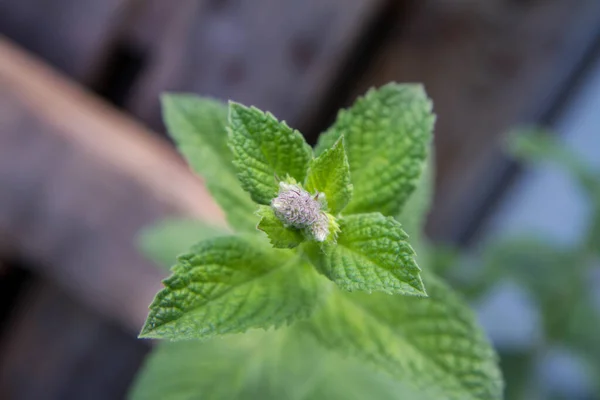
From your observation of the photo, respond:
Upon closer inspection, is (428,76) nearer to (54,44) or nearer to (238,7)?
(238,7)

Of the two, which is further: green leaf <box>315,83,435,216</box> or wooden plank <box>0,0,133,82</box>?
wooden plank <box>0,0,133,82</box>

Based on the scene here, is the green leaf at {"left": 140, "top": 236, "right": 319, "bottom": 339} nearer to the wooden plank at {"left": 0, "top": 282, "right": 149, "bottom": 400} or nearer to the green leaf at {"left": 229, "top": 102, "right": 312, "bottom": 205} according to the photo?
the green leaf at {"left": 229, "top": 102, "right": 312, "bottom": 205}

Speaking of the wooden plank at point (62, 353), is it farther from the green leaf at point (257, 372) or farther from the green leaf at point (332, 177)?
the green leaf at point (332, 177)

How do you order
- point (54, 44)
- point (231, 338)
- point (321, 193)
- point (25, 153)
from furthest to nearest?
point (54, 44)
point (25, 153)
point (231, 338)
point (321, 193)

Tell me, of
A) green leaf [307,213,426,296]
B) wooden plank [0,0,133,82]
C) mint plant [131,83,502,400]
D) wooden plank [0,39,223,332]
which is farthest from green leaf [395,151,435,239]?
wooden plank [0,0,133,82]

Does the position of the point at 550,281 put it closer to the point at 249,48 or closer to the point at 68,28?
the point at 249,48

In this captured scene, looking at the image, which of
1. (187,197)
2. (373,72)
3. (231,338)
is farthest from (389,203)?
(373,72)

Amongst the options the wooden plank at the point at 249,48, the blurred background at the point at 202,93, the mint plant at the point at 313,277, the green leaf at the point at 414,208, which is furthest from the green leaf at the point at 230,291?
the wooden plank at the point at 249,48
